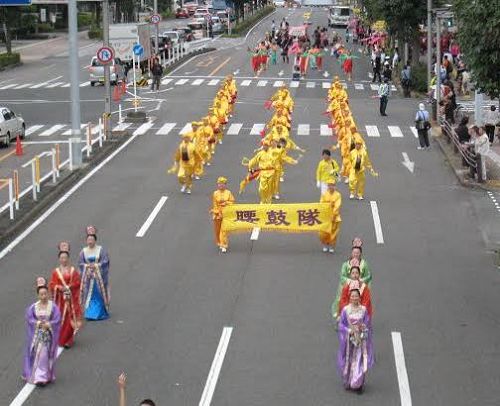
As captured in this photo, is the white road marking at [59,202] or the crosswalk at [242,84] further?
the crosswalk at [242,84]

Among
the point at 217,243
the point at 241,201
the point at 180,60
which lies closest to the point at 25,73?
the point at 180,60

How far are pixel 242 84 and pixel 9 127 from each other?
2012cm

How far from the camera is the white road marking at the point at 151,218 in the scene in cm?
2405

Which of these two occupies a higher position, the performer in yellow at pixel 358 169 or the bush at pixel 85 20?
→ the bush at pixel 85 20

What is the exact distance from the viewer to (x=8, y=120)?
3844 centimetres

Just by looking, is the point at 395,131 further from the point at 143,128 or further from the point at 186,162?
the point at 186,162

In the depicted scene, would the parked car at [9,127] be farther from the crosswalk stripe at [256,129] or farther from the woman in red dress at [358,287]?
the woman in red dress at [358,287]

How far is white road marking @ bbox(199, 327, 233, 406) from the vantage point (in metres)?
14.2

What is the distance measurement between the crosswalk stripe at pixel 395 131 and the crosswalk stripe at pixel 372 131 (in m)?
0.49

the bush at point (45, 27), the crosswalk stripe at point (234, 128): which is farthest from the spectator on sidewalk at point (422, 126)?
the bush at point (45, 27)

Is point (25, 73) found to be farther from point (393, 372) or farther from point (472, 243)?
point (393, 372)

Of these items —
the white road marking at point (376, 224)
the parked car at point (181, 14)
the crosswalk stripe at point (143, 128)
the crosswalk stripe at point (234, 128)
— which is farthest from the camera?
the parked car at point (181, 14)

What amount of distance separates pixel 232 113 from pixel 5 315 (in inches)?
1079

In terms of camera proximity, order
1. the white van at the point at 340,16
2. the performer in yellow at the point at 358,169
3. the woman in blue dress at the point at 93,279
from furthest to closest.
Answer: the white van at the point at 340,16, the performer in yellow at the point at 358,169, the woman in blue dress at the point at 93,279
